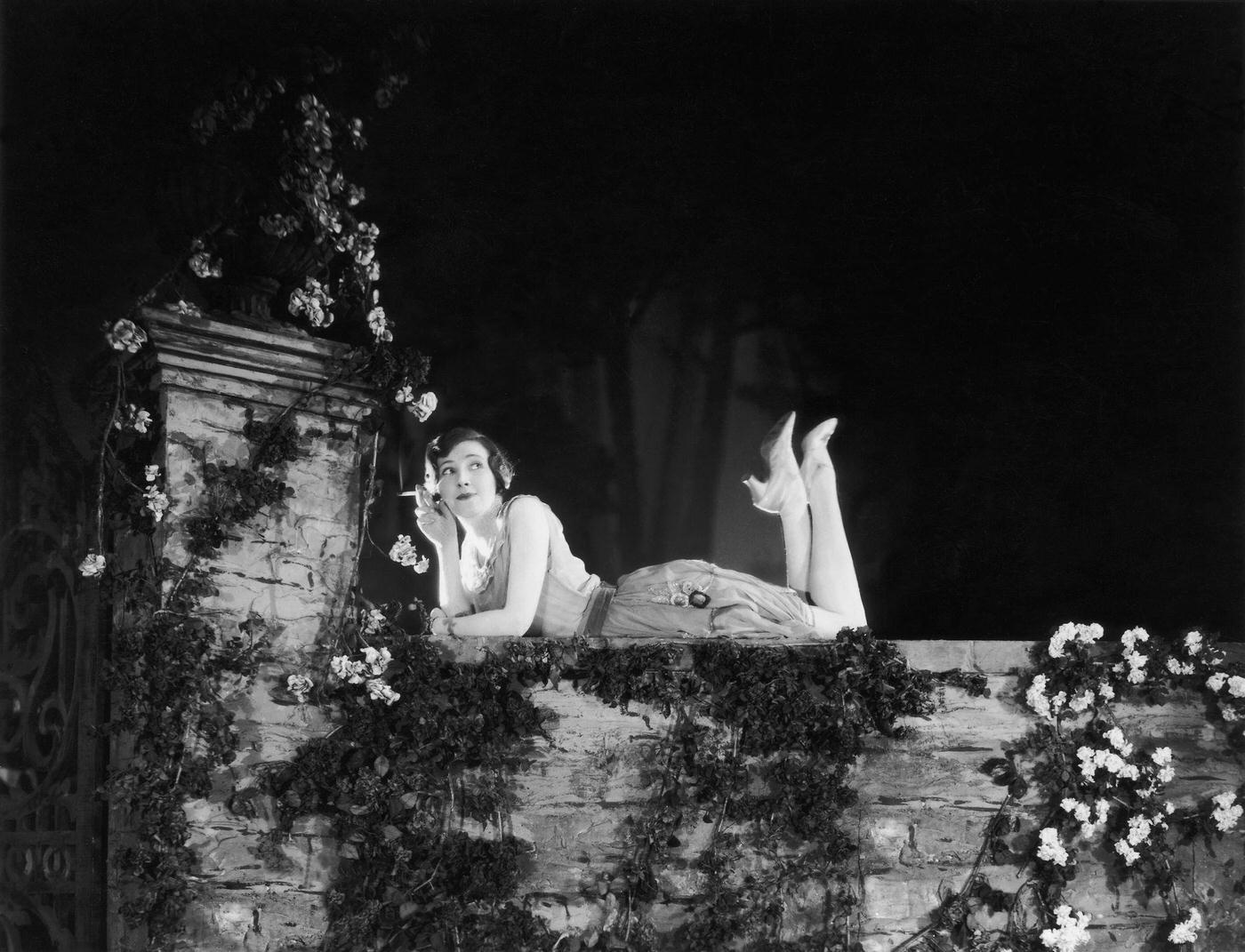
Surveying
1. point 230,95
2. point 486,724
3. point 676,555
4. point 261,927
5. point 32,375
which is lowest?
point 261,927

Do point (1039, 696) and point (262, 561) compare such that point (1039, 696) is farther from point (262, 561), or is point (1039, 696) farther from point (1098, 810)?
point (262, 561)

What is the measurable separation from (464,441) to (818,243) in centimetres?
208

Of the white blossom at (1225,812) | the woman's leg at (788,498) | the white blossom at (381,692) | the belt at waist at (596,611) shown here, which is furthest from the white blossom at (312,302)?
the white blossom at (1225,812)

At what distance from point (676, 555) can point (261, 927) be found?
2317 mm

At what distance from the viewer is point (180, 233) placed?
13.0ft

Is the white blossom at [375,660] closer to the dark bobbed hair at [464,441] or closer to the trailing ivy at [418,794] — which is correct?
the trailing ivy at [418,794]

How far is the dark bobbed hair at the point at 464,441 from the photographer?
15.1ft

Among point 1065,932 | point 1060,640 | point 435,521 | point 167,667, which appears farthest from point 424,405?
point 1065,932

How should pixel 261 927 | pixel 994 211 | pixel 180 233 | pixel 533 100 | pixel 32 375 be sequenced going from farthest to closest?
pixel 994 211 < pixel 533 100 < pixel 32 375 < pixel 180 233 < pixel 261 927

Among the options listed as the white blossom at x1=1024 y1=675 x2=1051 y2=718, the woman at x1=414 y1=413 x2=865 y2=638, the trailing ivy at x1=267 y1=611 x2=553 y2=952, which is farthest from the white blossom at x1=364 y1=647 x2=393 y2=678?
the white blossom at x1=1024 y1=675 x2=1051 y2=718

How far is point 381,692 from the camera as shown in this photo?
3754 mm

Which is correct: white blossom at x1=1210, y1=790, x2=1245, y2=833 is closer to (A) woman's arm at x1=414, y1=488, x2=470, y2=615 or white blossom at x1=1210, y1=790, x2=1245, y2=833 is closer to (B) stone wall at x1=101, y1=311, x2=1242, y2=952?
(B) stone wall at x1=101, y1=311, x2=1242, y2=952

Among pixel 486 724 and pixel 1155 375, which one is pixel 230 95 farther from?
pixel 1155 375

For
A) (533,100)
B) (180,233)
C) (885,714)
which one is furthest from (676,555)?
(180,233)
